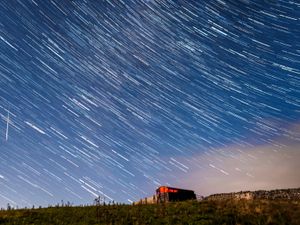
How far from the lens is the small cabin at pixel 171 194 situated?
42556 millimetres

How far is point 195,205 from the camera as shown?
3241cm

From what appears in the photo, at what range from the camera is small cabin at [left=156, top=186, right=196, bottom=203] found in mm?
42556

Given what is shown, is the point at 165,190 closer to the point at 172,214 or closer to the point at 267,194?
the point at 267,194

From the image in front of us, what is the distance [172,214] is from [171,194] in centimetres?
1368

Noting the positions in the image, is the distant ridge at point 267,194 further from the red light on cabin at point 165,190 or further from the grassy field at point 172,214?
the grassy field at point 172,214

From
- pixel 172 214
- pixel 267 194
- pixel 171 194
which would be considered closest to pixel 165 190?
pixel 171 194

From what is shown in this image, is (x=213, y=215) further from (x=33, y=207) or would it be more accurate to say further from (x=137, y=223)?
(x=33, y=207)

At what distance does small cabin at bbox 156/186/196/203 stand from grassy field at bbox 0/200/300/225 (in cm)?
929

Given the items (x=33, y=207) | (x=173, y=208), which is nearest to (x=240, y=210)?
(x=173, y=208)

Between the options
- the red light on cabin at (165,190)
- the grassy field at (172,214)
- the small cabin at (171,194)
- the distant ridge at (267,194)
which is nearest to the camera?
the grassy field at (172,214)

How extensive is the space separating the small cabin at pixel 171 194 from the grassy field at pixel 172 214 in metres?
9.29

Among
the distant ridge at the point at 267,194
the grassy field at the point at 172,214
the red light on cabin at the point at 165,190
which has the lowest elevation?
the grassy field at the point at 172,214

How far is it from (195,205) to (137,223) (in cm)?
681

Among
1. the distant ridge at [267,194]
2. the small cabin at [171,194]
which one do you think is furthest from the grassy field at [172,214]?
the distant ridge at [267,194]
